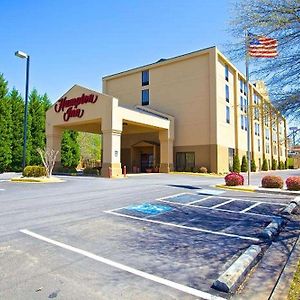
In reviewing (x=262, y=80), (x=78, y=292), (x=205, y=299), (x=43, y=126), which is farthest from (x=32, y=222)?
(x=43, y=126)

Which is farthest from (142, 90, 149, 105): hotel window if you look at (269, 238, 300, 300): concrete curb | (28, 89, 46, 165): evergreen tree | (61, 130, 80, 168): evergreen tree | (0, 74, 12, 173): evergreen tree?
(269, 238, 300, 300): concrete curb

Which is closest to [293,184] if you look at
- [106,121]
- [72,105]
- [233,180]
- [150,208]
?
[233,180]

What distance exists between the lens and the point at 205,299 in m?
3.57

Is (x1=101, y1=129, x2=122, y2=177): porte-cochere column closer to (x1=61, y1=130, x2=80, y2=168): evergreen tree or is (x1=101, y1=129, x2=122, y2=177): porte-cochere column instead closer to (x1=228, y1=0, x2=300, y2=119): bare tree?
(x1=61, y1=130, x2=80, y2=168): evergreen tree

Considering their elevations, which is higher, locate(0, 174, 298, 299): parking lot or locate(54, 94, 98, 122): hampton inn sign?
locate(54, 94, 98, 122): hampton inn sign

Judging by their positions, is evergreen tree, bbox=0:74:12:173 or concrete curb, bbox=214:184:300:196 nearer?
concrete curb, bbox=214:184:300:196

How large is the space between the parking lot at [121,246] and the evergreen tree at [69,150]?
84.4 feet

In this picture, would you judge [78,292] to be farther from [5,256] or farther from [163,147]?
[163,147]

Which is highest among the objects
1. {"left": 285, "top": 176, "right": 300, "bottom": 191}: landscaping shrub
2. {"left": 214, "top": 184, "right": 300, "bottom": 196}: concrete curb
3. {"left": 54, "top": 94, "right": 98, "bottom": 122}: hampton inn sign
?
{"left": 54, "top": 94, "right": 98, "bottom": 122}: hampton inn sign

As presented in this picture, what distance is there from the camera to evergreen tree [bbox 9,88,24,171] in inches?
1260

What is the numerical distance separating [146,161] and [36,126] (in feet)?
46.2

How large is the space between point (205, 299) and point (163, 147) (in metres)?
27.4

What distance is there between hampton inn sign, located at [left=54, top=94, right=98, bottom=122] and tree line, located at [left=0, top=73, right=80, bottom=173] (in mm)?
6653

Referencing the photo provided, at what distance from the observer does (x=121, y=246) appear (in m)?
5.61
